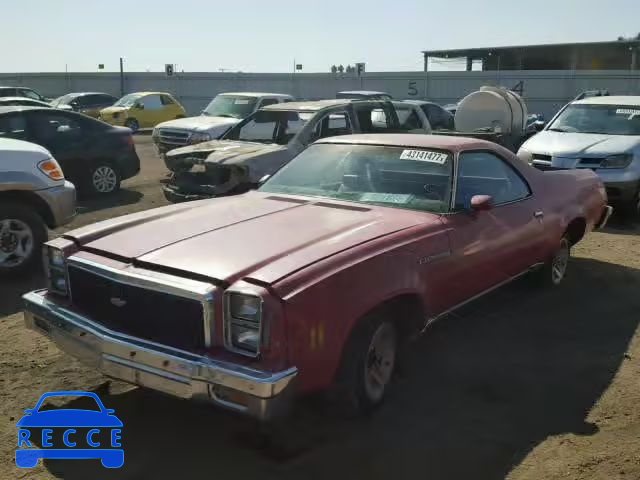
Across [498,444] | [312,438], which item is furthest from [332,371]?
[498,444]

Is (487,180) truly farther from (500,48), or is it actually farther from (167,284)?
(500,48)

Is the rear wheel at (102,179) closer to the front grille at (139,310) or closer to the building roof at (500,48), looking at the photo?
the front grille at (139,310)

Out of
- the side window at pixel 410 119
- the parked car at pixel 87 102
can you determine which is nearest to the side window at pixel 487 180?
the side window at pixel 410 119

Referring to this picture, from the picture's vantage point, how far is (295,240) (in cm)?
350

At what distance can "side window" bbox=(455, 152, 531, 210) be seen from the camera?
4.51m

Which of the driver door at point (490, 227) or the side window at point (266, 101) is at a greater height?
the side window at point (266, 101)

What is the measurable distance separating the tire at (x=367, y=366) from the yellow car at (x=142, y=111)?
2158 centimetres

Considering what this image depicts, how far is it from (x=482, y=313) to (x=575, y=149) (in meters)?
4.91

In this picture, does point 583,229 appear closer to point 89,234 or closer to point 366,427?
point 366,427

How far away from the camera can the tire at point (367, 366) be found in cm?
333

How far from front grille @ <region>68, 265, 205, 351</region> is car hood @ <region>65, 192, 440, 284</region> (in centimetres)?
15

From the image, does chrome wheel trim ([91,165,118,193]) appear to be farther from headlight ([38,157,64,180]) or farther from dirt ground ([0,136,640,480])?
dirt ground ([0,136,640,480])

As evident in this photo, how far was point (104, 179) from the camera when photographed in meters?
10.6

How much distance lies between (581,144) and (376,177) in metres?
5.99
